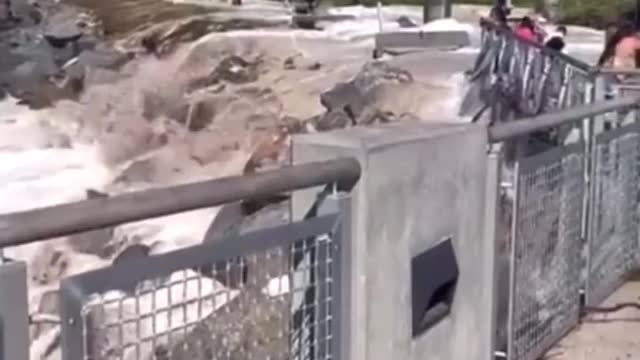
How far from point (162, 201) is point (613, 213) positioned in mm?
5654

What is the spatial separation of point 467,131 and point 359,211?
3.86 feet

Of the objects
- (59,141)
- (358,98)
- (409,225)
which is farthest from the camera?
(59,141)

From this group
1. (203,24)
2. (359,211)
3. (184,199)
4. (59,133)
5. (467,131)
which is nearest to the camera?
(184,199)

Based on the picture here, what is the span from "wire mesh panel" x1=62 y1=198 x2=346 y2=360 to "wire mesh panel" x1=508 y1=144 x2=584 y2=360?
2334 mm

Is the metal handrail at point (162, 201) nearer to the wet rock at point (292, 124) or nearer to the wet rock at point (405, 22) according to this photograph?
the wet rock at point (292, 124)

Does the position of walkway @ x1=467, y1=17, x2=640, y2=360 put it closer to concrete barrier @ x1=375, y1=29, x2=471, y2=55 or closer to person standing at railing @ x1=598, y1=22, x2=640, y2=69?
person standing at railing @ x1=598, y1=22, x2=640, y2=69

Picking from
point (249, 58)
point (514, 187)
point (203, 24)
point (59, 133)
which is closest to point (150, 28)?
point (203, 24)

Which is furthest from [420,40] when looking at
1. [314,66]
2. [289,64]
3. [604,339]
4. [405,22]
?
[604,339]

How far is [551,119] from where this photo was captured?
710cm

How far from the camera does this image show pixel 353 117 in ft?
78.1

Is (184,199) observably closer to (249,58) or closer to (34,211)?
(34,211)

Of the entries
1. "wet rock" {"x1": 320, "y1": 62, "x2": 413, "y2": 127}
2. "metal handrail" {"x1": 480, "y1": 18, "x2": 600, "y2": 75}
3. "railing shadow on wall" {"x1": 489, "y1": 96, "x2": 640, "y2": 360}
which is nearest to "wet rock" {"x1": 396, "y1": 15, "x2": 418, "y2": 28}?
"wet rock" {"x1": 320, "y1": 62, "x2": 413, "y2": 127}

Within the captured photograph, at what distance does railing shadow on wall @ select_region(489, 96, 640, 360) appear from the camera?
6.87 meters

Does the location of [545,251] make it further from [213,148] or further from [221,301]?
[213,148]
